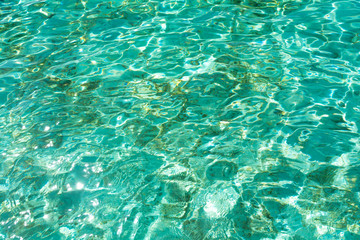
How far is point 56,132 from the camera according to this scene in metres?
3.38

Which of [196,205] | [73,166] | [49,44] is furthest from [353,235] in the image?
[49,44]

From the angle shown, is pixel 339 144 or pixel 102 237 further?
pixel 339 144

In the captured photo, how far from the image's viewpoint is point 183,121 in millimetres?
3416

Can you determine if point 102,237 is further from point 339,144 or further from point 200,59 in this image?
point 200,59

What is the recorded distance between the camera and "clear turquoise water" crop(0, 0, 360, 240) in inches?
101

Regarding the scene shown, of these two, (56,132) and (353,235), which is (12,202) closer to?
(56,132)

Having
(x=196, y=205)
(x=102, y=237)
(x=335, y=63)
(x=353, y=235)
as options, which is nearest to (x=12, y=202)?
(x=102, y=237)

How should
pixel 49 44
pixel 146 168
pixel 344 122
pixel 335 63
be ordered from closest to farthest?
pixel 146 168, pixel 344 122, pixel 335 63, pixel 49 44

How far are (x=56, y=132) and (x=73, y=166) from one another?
523 millimetres

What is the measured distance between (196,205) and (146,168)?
21.0 inches

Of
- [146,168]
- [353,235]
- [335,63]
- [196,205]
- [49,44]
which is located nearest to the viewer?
[353,235]

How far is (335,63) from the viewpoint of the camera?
3.99 meters

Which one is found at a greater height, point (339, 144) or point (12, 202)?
point (12, 202)

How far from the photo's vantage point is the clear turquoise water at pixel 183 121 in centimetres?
257
